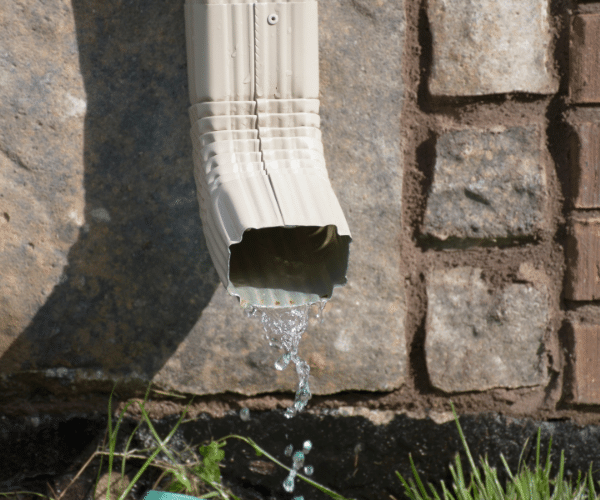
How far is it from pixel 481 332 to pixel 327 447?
0.33m

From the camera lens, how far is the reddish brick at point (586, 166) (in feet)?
3.02

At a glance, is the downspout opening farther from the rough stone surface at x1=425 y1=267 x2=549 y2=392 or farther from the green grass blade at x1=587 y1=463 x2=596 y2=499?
the green grass blade at x1=587 y1=463 x2=596 y2=499

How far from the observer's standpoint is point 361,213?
94 centimetres

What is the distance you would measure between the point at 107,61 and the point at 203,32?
198 mm

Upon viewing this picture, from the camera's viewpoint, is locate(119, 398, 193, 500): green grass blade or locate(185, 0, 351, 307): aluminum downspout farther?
locate(119, 398, 193, 500): green grass blade

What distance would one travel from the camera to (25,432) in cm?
96

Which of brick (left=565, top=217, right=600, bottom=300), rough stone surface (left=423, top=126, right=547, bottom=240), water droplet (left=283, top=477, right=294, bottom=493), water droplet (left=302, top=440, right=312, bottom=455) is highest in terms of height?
rough stone surface (left=423, top=126, right=547, bottom=240)

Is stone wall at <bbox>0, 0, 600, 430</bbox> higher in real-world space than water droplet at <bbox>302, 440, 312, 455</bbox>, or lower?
higher

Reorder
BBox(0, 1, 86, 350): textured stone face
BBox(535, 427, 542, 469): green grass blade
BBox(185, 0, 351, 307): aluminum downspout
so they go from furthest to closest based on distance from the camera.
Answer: BBox(535, 427, 542, 469): green grass blade → BBox(0, 1, 86, 350): textured stone face → BBox(185, 0, 351, 307): aluminum downspout

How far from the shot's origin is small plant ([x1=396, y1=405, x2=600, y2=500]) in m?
0.94

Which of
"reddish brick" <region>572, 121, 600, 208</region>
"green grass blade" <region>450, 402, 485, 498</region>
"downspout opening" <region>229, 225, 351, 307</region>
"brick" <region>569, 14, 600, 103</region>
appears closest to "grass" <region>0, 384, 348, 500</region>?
"green grass blade" <region>450, 402, 485, 498</region>

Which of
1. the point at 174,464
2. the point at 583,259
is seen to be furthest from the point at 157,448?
the point at 583,259

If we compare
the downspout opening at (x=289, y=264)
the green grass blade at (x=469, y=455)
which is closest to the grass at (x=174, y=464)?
the green grass blade at (x=469, y=455)

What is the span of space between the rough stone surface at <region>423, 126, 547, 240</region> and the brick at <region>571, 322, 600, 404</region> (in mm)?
199
